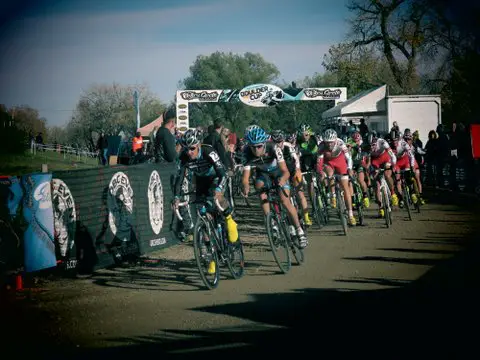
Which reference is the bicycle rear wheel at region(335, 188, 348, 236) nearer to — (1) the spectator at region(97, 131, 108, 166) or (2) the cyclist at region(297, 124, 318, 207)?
(2) the cyclist at region(297, 124, 318, 207)

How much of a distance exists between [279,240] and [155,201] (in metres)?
3.32

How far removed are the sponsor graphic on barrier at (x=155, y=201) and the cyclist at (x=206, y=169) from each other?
2.92 metres

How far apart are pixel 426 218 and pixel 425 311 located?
10.2m

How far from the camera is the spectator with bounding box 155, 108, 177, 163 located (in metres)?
14.9

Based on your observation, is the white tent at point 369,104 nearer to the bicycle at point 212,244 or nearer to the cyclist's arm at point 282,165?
the cyclist's arm at point 282,165

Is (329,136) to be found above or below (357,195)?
above

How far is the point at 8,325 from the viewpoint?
8141 mm

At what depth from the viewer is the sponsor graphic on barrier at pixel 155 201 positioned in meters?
13.1

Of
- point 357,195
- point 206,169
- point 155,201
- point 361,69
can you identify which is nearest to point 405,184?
point 357,195

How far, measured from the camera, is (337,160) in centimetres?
1538

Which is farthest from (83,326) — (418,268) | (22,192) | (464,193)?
(464,193)

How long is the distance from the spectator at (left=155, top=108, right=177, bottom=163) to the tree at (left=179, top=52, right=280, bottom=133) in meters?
73.6

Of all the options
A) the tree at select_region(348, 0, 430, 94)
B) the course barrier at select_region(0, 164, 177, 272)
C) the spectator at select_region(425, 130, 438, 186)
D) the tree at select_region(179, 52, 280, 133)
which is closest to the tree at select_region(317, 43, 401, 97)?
the tree at select_region(348, 0, 430, 94)

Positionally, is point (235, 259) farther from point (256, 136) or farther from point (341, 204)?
point (341, 204)
